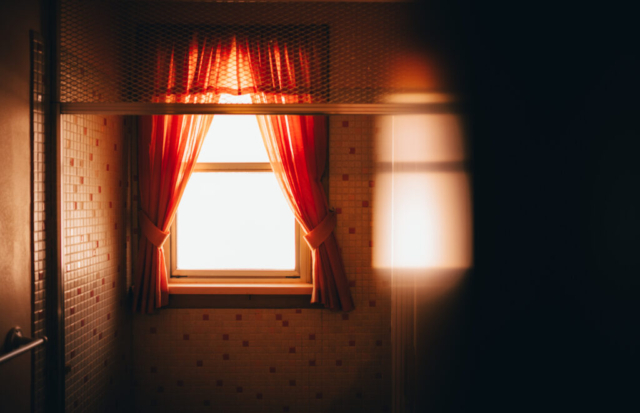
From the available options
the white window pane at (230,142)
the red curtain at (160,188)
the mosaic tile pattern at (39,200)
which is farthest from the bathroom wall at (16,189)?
the white window pane at (230,142)

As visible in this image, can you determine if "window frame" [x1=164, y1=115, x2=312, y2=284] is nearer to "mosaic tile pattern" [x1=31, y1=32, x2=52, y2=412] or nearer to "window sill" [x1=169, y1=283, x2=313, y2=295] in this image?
"window sill" [x1=169, y1=283, x2=313, y2=295]

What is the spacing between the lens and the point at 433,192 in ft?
1.84

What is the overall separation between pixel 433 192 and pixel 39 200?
1.14 m

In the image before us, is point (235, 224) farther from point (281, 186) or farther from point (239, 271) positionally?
point (281, 186)

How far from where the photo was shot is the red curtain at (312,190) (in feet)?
6.57

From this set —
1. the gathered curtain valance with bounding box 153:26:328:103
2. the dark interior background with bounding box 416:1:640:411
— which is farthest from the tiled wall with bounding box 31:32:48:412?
the dark interior background with bounding box 416:1:640:411

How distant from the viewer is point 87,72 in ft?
4.16

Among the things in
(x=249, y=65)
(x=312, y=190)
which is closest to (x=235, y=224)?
(x=312, y=190)

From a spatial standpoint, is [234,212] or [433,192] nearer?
[433,192]

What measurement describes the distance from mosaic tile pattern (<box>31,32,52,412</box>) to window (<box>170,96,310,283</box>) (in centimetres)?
100

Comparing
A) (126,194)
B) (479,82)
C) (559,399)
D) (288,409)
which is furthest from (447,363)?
(126,194)

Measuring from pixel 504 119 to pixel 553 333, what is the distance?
0.62 ft

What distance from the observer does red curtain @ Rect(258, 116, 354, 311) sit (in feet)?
6.57

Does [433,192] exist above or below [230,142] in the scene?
below
